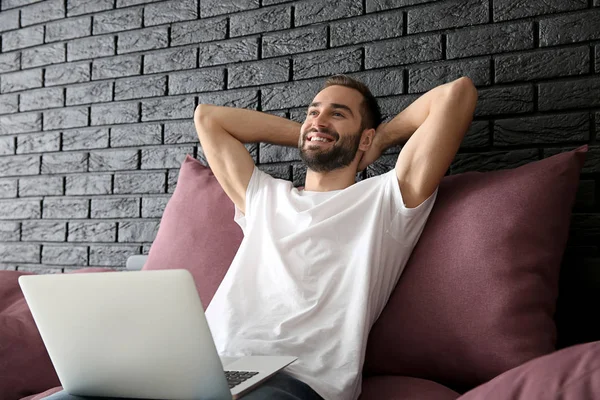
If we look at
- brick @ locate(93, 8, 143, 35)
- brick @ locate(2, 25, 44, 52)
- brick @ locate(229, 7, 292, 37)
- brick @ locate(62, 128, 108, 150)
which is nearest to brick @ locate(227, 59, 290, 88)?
brick @ locate(229, 7, 292, 37)

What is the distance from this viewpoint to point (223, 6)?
7.75 feet

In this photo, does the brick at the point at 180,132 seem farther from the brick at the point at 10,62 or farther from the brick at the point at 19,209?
the brick at the point at 10,62

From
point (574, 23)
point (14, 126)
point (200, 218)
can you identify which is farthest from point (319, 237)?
point (14, 126)

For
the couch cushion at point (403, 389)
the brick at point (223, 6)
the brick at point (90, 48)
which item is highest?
the brick at point (223, 6)

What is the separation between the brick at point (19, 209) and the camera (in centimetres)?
275

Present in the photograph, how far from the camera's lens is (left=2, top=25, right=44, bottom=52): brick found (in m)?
2.83

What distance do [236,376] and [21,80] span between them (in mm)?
2244

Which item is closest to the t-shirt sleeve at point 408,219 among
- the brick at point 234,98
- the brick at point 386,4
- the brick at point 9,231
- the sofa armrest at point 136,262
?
the brick at point 386,4

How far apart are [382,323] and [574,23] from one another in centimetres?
104

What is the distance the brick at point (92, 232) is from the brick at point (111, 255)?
39 mm

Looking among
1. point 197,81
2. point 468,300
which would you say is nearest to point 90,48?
point 197,81

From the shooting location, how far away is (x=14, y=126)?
285 centimetres

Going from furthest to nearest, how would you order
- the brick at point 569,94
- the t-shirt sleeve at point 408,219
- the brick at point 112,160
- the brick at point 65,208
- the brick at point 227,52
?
the brick at point 65,208 → the brick at point 112,160 → the brick at point 227,52 → the brick at point 569,94 → the t-shirt sleeve at point 408,219

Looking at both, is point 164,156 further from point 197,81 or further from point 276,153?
point 276,153
